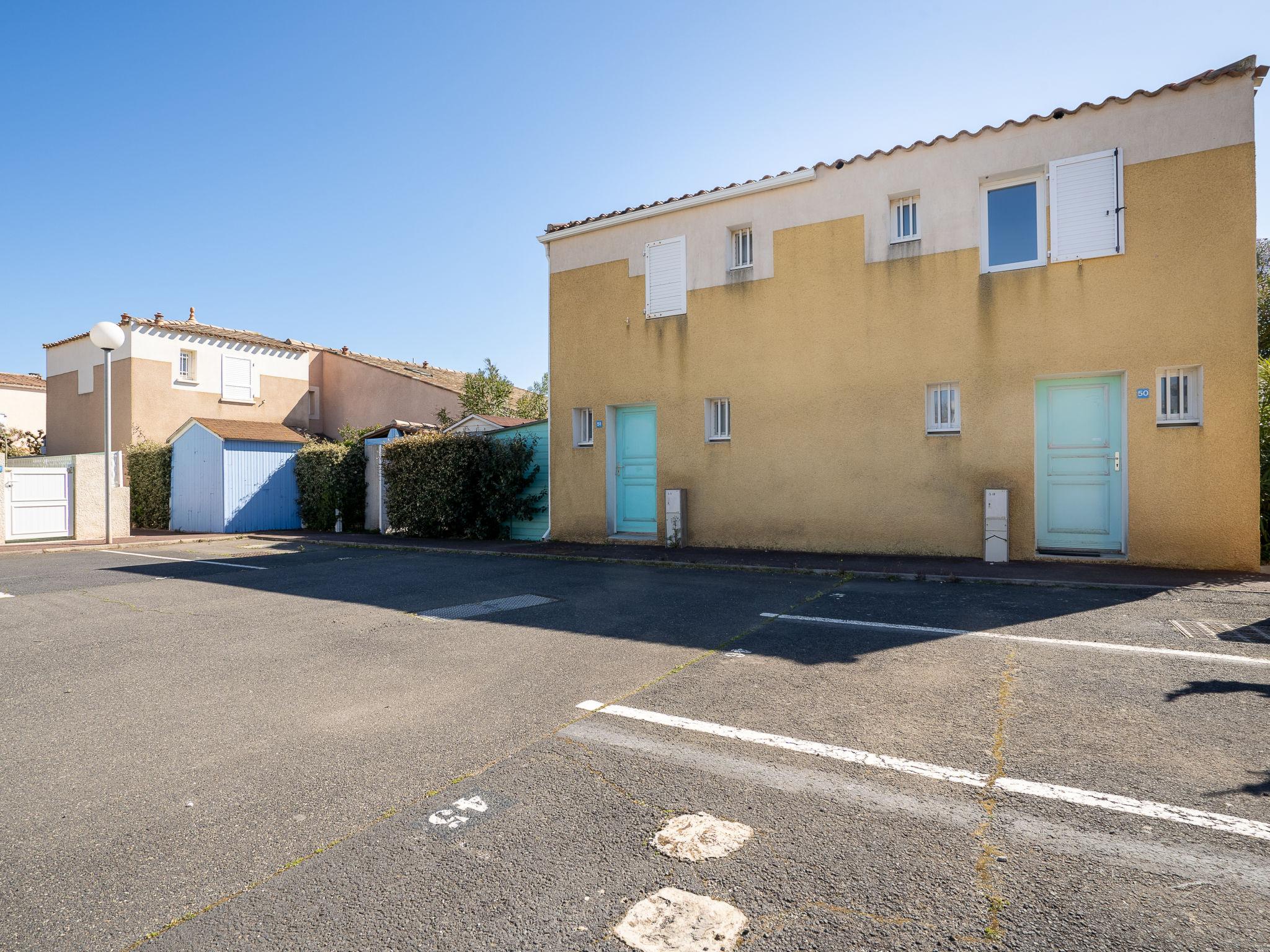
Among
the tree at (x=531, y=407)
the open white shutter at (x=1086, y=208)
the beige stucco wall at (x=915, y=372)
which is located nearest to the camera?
the beige stucco wall at (x=915, y=372)

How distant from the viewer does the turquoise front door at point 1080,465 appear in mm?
9094

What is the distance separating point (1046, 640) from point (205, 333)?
1019 inches

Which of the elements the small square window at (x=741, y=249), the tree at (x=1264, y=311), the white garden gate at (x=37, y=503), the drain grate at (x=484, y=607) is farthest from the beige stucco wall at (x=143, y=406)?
the tree at (x=1264, y=311)

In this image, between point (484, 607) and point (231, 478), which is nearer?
point (484, 607)

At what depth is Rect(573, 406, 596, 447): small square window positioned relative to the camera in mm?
13328

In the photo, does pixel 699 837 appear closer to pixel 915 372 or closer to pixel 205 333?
pixel 915 372

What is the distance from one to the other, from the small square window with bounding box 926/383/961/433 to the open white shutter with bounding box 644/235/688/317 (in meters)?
4.34

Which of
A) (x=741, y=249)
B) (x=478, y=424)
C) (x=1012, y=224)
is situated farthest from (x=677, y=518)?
(x=1012, y=224)

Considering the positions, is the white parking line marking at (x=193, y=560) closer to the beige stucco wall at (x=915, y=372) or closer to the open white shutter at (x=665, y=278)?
the beige stucco wall at (x=915, y=372)

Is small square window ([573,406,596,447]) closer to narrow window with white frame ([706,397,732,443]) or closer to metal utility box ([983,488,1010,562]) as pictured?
narrow window with white frame ([706,397,732,443])

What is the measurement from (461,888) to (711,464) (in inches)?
386

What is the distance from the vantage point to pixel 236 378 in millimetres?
24250

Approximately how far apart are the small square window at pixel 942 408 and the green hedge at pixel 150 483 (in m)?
20.3

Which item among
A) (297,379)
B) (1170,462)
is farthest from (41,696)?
(297,379)
